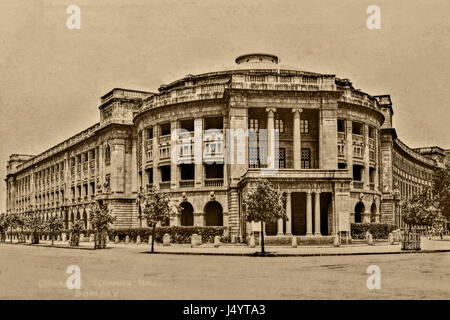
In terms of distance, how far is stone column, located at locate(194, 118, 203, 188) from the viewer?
57.1 meters

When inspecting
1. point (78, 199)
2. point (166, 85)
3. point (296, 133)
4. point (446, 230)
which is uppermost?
point (166, 85)

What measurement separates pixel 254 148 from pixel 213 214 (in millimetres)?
8849

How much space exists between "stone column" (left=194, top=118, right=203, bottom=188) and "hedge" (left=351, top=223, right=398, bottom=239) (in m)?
15.7

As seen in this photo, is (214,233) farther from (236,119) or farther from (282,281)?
(282,281)

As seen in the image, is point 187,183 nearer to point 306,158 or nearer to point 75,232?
point 306,158

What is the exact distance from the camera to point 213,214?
59.7m

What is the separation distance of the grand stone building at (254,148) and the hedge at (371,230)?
9.08 feet

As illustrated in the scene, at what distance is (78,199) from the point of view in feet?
286

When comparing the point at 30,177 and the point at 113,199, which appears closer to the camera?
the point at 113,199

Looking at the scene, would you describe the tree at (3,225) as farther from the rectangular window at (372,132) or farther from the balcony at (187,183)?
the rectangular window at (372,132)

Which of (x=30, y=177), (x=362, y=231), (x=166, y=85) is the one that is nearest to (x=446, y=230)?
(x=362, y=231)

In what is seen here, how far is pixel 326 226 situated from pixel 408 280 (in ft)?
115

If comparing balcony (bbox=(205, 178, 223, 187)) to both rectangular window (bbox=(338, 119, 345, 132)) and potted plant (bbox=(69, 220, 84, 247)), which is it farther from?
rectangular window (bbox=(338, 119, 345, 132))

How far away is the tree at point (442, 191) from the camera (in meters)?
53.1
